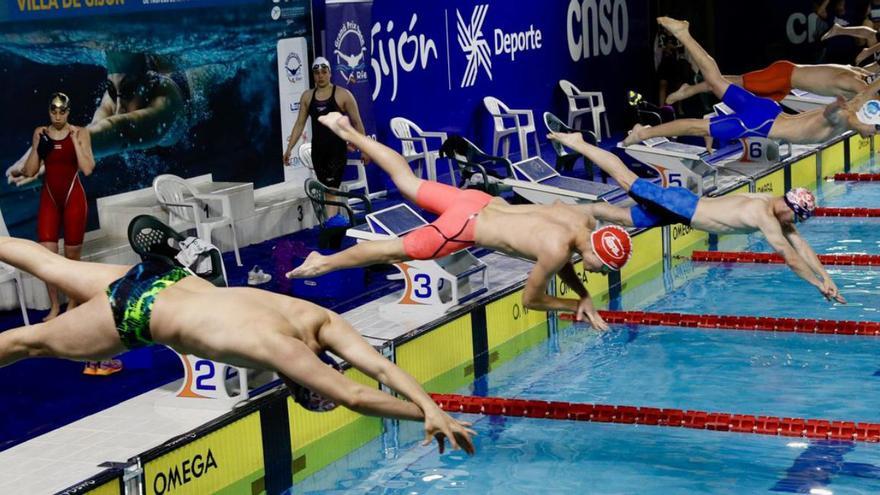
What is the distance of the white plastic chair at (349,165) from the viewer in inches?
466

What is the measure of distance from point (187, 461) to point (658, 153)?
758 centimetres

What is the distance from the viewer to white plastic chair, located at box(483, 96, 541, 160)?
582 inches

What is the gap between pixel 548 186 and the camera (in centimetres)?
1099

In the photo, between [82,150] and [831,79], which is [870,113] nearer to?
[831,79]

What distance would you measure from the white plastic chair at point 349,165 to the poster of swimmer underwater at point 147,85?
1.63 ft

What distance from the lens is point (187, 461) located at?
5.87m

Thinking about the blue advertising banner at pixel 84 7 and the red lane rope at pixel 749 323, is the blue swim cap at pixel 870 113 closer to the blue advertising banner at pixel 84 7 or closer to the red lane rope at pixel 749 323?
the red lane rope at pixel 749 323

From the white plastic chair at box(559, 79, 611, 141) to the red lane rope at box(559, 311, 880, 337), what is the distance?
7592 millimetres

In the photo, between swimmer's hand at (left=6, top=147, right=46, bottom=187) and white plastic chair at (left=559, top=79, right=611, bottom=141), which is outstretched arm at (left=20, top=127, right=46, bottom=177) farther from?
white plastic chair at (left=559, top=79, right=611, bottom=141)

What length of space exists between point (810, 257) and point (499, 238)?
2.15 m

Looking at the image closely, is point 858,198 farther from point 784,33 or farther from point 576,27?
point 784,33

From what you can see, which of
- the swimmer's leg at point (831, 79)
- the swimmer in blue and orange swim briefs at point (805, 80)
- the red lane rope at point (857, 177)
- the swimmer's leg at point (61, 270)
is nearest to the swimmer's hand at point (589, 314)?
the swimmer's leg at point (61, 270)

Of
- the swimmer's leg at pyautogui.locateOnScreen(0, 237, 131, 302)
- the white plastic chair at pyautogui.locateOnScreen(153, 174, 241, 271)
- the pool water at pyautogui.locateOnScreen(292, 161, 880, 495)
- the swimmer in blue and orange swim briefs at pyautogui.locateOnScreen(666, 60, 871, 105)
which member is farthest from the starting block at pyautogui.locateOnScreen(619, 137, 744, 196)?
the swimmer's leg at pyautogui.locateOnScreen(0, 237, 131, 302)

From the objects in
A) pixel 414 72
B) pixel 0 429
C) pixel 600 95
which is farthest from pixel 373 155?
pixel 600 95
